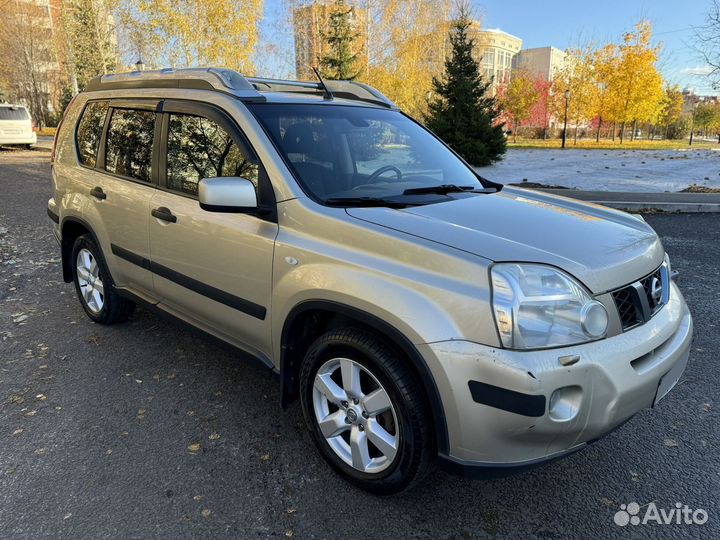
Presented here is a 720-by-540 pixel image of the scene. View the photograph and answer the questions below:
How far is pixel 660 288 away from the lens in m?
2.51

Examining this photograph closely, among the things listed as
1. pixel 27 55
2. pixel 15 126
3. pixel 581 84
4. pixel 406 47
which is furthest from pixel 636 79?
pixel 27 55

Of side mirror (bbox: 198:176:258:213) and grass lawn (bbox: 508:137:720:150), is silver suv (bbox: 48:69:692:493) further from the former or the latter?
grass lawn (bbox: 508:137:720:150)

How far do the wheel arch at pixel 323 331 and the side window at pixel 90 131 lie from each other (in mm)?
2546

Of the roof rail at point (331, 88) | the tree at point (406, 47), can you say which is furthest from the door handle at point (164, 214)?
the tree at point (406, 47)

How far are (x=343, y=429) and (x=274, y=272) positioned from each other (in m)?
0.83

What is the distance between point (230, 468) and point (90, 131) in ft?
9.89

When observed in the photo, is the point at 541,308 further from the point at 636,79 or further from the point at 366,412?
the point at 636,79

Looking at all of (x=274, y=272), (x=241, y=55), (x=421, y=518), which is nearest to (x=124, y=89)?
(x=274, y=272)

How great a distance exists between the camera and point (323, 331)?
264 cm

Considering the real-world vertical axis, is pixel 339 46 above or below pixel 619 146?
above

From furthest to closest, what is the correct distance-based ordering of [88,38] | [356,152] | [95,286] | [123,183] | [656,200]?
[88,38] < [656,200] < [95,286] < [123,183] < [356,152]

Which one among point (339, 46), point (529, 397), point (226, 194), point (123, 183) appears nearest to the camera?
point (529, 397)

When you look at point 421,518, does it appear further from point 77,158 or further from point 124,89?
point 77,158

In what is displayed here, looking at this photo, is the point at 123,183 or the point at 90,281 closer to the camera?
the point at 123,183
